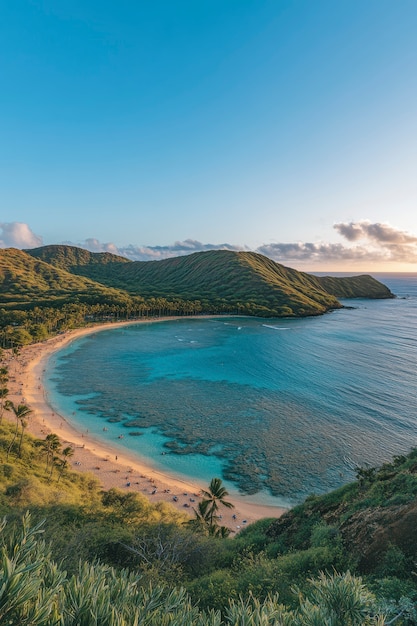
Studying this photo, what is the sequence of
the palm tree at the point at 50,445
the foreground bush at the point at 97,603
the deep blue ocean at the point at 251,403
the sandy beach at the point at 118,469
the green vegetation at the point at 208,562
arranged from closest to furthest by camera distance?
the foreground bush at the point at 97,603 → the green vegetation at the point at 208,562 → the sandy beach at the point at 118,469 → the palm tree at the point at 50,445 → the deep blue ocean at the point at 251,403

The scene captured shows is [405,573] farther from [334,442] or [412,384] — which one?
[412,384]

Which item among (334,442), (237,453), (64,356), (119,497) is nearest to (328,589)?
(119,497)

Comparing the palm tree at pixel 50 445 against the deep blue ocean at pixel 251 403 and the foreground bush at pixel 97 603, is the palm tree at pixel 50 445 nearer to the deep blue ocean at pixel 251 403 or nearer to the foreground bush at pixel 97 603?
the deep blue ocean at pixel 251 403

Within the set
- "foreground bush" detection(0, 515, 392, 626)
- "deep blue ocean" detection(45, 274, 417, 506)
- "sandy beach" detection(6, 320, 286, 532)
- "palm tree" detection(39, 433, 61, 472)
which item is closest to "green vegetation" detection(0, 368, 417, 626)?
"foreground bush" detection(0, 515, 392, 626)

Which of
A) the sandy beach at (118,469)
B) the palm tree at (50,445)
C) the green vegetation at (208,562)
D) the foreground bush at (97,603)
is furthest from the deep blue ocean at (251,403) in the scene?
the foreground bush at (97,603)

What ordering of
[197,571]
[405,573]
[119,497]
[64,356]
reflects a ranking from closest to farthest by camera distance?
1. [405,573]
2. [197,571]
3. [119,497]
4. [64,356]

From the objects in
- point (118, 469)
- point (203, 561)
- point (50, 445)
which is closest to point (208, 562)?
point (203, 561)

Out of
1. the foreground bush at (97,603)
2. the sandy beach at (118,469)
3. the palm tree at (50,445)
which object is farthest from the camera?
the palm tree at (50,445)
